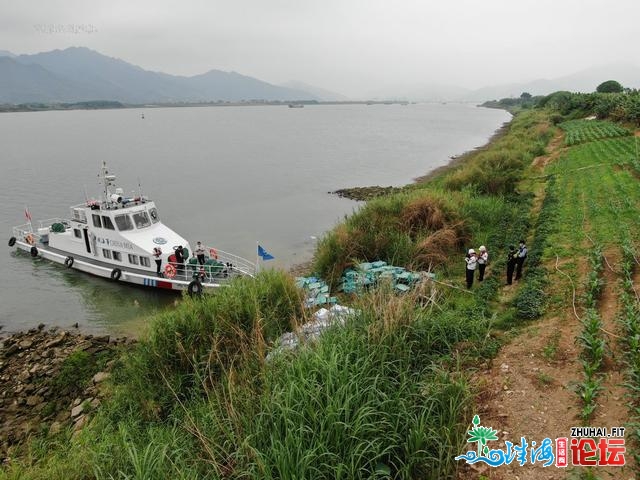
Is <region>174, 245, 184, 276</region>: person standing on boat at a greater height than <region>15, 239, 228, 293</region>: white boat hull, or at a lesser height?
greater

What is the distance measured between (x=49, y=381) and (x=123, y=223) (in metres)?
8.70

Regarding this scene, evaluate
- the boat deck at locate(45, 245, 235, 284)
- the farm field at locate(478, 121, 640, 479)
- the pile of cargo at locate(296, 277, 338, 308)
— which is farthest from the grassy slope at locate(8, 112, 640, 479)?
the boat deck at locate(45, 245, 235, 284)

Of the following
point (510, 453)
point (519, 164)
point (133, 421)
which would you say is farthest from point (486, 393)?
point (519, 164)

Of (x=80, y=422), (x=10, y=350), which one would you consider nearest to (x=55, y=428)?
(x=80, y=422)

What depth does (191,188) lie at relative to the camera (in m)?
41.3

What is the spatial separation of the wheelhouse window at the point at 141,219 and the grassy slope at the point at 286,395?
10.5 meters

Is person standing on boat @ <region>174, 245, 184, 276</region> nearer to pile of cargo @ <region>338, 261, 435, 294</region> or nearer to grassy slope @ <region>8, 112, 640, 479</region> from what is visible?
pile of cargo @ <region>338, 261, 435, 294</region>

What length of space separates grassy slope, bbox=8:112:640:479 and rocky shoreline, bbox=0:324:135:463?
1269 millimetres

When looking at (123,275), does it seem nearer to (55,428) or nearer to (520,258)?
(55,428)

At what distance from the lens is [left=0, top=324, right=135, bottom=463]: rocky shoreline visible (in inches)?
409

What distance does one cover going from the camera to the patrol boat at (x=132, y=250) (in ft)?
58.2

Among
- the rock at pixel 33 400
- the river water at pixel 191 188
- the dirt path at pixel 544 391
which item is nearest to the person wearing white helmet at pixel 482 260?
the dirt path at pixel 544 391

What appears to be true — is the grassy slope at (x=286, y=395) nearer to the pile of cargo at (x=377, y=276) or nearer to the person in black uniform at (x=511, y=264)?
the person in black uniform at (x=511, y=264)

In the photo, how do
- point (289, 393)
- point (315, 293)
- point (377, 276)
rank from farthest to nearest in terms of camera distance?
point (315, 293) < point (377, 276) < point (289, 393)
